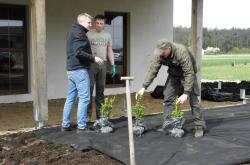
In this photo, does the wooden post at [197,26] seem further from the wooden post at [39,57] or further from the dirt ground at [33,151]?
the wooden post at [39,57]

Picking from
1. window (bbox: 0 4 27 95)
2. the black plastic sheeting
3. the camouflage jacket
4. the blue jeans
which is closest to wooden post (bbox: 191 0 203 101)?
the black plastic sheeting

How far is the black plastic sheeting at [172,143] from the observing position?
5090 millimetres

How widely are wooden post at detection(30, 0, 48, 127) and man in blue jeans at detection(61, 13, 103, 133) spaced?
77cm

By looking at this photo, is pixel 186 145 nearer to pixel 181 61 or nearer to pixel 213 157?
pixel 213 157

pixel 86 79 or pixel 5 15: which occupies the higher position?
pixel 5 15

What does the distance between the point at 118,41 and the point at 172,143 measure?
6.94 m

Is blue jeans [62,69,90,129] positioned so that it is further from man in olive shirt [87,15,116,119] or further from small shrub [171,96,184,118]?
small shrub [171,96,184,118]

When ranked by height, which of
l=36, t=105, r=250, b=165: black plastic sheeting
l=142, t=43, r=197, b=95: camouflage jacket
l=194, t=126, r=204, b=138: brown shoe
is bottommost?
l=36, t=105, r=250, b=165: black plastic sheeting

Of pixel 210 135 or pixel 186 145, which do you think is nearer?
pixel 186 145

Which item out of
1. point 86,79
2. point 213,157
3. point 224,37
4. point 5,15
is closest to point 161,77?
point 5,15

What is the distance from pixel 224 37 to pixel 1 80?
30689mm

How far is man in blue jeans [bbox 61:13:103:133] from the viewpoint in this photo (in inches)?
245

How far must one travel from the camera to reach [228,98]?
36.8 ft

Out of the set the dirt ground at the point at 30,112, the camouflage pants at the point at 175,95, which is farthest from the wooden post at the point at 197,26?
the camouflage pants at the point at 175,95
